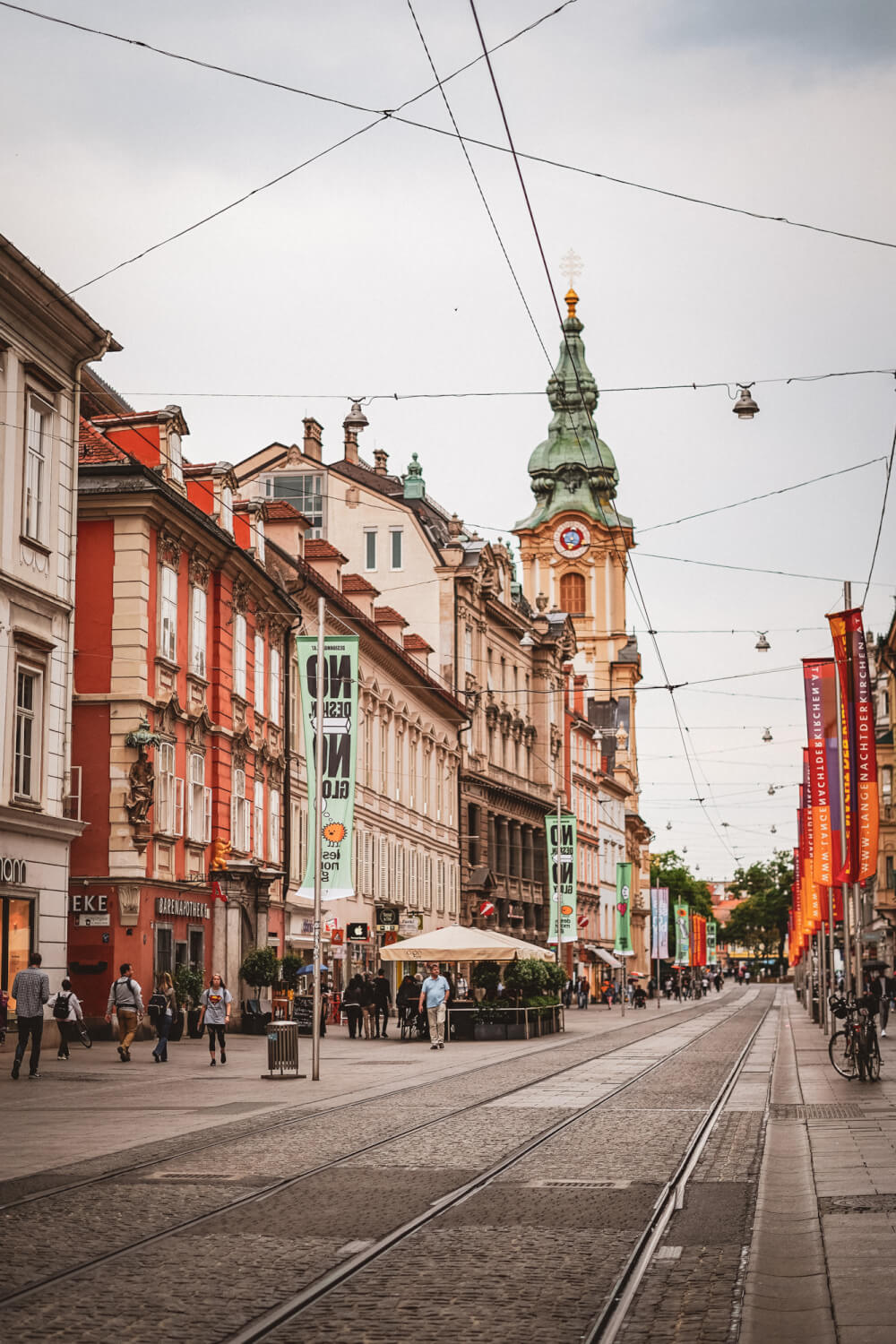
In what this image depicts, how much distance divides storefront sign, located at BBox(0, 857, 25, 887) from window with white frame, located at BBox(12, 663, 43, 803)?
1.11 meters

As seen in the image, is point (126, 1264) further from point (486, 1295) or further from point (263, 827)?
point (263, 827)

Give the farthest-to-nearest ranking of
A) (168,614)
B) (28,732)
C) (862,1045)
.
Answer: (168,614), (28,732), (862,1045)

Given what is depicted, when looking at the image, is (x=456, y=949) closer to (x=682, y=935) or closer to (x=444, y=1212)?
(x=444, y=1212)

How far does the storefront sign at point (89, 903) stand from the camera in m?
36.2

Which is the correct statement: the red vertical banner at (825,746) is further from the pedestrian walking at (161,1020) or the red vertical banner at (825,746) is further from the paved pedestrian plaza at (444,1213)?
the pedestrian walking at (161,1020)

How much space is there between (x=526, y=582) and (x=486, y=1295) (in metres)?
119

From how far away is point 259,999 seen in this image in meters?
42.3

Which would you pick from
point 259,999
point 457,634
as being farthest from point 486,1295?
point 457,634

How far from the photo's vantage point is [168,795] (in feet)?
125

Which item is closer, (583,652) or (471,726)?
(471,726)

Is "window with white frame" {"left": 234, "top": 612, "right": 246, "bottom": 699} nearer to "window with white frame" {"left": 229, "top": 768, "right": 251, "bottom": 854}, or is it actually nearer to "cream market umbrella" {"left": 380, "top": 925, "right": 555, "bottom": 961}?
"window with white frame" {"left": 229, "top": 768, "right": 251, "bottom": 854}

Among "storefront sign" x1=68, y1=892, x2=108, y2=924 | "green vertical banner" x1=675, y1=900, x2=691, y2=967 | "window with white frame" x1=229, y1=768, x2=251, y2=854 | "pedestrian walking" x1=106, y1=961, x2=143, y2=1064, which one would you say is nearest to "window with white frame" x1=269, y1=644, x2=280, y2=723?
"window with white frame" x1=229, y1=768, x2=251, y2=854

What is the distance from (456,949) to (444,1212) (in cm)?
2994

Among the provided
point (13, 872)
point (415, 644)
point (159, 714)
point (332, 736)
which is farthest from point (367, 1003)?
point (415, 644)
